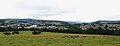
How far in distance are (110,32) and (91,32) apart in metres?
9.15

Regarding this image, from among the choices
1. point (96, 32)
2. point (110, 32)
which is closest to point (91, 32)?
point (96, 32)

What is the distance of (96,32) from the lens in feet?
351

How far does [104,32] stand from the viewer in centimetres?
10562

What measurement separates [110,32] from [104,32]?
113 inches

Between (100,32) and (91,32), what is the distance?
4.49 metres

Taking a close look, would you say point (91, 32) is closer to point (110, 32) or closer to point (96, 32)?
point (96, 32)

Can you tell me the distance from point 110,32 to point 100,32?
4.75 m

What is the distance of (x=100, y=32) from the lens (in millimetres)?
106188

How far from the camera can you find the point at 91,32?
354ft

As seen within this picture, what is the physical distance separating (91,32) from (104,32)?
6.39m

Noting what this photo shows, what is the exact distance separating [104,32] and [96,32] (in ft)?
12.8

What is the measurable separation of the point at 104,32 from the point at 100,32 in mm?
1911
